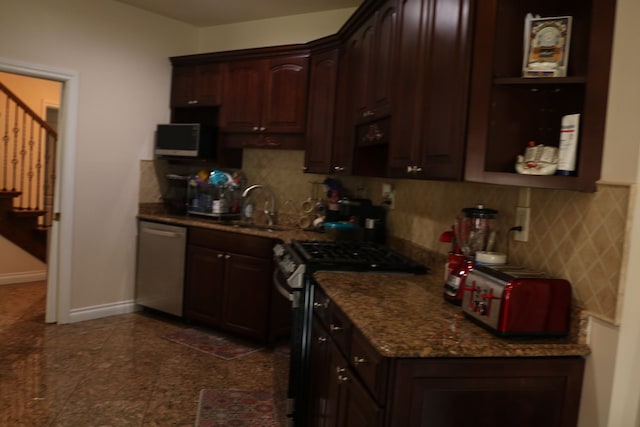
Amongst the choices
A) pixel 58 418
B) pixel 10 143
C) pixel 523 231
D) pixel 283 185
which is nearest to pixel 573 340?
pixel 523 231

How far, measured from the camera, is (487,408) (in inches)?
53.4

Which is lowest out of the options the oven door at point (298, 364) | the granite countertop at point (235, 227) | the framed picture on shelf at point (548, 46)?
the oven door at point (298, 364)

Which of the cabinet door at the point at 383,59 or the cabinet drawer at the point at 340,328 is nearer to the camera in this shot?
the cabinet drawer at the point at 340,328

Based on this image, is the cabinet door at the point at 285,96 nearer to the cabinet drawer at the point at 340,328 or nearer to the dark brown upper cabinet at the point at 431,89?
the dark brown upper cabinet at the point at 431,89

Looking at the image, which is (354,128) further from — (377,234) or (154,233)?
(154,233)

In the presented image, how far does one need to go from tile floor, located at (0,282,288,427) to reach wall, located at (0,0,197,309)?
0.47m

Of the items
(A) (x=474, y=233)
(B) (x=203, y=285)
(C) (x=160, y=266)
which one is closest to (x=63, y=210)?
(C) (x=160, y=266)

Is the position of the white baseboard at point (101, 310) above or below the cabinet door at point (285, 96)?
below

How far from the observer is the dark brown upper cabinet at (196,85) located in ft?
13.4

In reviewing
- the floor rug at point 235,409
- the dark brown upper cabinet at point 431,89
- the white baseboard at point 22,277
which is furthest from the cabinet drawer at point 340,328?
the white baseboard at point 22,277

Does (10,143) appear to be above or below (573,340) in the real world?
above

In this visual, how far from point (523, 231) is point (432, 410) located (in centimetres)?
80

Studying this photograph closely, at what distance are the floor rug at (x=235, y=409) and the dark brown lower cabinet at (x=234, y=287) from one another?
28.0 inches

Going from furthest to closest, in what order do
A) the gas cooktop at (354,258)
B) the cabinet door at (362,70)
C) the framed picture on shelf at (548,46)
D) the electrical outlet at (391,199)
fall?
the electrical outlet at (391,199) < the cabinet door at (362,70) < the gas cooktop at (354,258) < the framed picture on shelf at (548,46)
